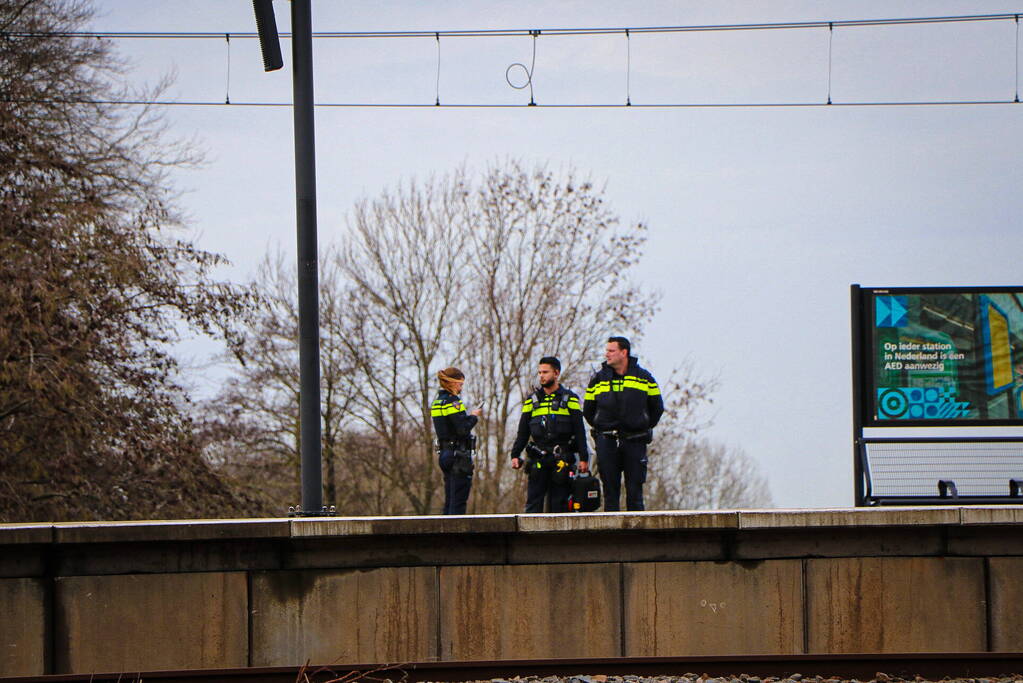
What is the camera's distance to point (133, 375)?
19562 millimetres

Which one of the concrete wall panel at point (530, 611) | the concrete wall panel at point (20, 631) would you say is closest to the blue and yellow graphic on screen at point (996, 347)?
the concrete wall panel at point (530, 611)

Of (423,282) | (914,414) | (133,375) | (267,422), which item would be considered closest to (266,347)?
(267,422)

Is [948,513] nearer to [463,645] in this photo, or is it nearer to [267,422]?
[463,645]

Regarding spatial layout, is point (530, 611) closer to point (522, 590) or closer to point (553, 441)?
point (522, 590)

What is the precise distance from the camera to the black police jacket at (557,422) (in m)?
11.6

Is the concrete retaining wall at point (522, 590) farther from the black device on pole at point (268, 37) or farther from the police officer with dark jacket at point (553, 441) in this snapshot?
the black device on pole at point (268, 37)

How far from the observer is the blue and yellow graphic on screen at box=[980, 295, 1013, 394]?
454 inches

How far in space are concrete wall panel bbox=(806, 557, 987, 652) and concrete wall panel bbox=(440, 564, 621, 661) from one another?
4.78 ft

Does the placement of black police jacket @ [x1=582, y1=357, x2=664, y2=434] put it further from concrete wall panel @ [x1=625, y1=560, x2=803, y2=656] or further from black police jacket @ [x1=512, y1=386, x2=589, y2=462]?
concrete wall panel @ [x1=625, y1=560, x2=803, y2=656]

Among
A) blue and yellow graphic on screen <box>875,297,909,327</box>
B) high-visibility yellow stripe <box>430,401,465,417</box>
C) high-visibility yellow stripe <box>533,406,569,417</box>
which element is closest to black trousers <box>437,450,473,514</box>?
high-visibility yellow stripe <box>430,401,465,417</box>

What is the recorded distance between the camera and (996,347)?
11.6m

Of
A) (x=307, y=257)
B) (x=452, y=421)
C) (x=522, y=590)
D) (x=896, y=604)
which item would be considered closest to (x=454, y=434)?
(x=452, y=421)

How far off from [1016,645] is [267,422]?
22.8m

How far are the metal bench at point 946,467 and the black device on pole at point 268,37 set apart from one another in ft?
19.3
